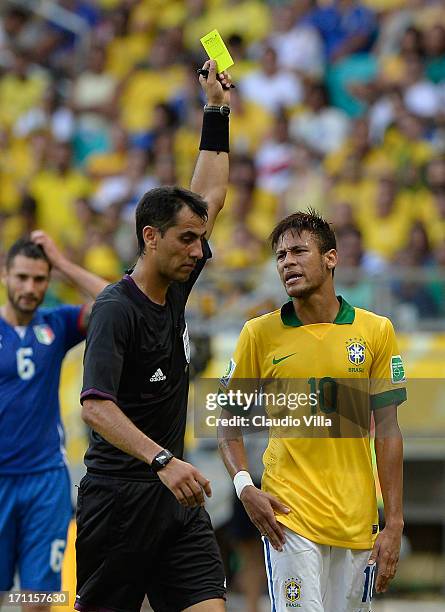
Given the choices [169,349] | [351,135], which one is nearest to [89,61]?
[351,135]

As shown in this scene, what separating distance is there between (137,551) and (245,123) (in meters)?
9.18

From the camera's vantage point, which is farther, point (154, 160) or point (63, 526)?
point (154, 160)

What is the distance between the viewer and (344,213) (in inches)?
470

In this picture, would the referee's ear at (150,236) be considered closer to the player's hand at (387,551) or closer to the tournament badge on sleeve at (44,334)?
the player's hand at (387,551)

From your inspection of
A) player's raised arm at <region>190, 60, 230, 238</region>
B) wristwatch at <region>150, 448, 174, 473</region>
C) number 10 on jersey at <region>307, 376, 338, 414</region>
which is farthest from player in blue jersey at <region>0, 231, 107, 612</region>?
wristwatch at <region>150, 448, 174, 473</region>

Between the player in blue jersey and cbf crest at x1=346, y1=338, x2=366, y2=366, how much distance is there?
A: 2.01m

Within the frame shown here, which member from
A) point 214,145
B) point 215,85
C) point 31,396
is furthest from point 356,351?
point 31,396

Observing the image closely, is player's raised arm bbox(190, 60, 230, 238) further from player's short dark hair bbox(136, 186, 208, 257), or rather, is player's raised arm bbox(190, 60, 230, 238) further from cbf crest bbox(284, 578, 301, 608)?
cbf crest bbox(284, 578, 301, 608)

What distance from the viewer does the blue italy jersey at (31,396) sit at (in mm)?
7344

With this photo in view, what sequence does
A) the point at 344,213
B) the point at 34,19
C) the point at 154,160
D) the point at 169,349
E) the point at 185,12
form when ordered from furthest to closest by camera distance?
the point at 34,19, the point at 185,12, the point at 154,160, the point at 344,213, the point at 169,349

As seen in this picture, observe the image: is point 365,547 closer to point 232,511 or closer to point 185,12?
point 232,511

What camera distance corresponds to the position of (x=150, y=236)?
5559 mm

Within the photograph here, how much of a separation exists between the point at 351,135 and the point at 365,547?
8222mm

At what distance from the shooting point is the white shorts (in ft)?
18.1
